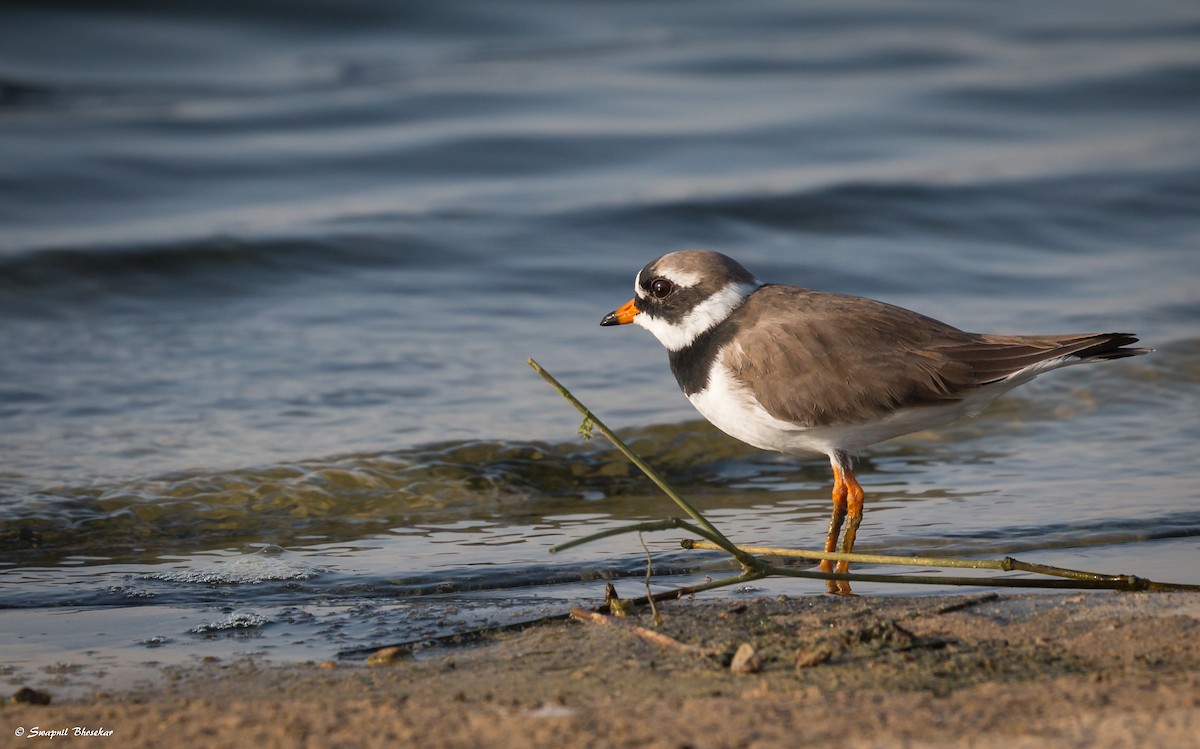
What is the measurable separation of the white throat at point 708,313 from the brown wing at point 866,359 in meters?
0.27

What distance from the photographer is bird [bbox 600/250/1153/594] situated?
17.7 ft

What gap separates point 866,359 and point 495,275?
656 cm

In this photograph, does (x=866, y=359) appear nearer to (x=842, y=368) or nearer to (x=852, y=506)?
(x=842, y=368)

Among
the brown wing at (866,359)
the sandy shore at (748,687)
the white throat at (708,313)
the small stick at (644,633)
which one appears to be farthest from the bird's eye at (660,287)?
the small stick at (644,633)

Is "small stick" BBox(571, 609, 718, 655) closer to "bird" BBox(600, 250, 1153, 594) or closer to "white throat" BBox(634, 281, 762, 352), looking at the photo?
"bird" BBox(600, 250, 1153, 594)

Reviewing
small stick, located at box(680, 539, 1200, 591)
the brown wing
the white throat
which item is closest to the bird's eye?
the white throat

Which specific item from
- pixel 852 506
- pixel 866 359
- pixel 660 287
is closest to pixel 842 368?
pixel 866 359

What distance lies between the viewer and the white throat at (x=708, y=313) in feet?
19.1

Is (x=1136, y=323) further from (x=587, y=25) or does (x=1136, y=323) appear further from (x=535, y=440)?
(x=587, y=25)

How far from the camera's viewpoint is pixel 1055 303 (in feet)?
35.0

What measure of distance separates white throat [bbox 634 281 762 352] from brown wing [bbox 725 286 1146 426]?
266 millimetres

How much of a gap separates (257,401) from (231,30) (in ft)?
45.5

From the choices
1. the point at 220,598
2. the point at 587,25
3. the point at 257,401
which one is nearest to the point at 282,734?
the point at 220,598

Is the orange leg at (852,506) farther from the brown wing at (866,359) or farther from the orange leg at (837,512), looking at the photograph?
the brown wing at (866,359)
